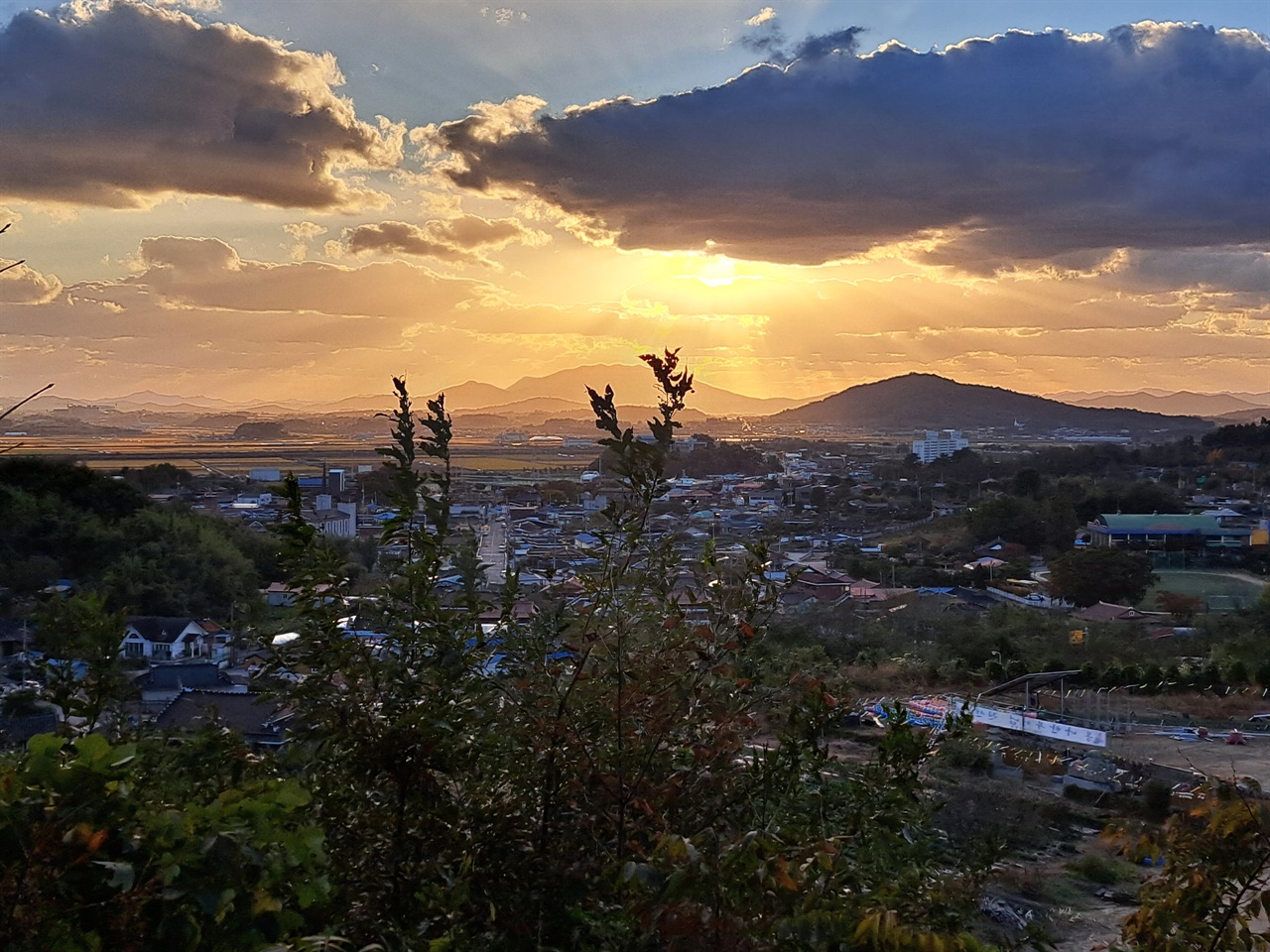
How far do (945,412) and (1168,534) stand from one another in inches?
2041

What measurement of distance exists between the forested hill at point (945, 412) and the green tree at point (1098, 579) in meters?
53.1

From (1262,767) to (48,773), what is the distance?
14317mm

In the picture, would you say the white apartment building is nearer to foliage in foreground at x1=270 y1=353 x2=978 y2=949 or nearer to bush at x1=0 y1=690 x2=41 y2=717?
bush at x1=0 y1=690 x2=41 y2=717

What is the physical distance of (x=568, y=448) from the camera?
3741cm

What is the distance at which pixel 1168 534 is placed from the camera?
1241 inches

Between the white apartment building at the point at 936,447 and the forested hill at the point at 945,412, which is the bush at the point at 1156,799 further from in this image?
the forested hill at the point at 945,412

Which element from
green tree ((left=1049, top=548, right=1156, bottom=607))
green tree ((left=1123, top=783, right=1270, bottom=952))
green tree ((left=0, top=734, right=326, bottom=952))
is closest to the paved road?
green tree ((left=0, top=734, right=326, bottom=952))

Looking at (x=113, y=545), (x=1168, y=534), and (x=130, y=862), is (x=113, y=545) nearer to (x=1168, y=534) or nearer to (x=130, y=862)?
A: (x=130, y=862)

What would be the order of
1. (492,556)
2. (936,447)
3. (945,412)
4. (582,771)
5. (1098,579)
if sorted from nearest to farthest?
1. (582,771)
2. (492,556)
3. (1098,579)
4. (936,447)
5. (945,412)

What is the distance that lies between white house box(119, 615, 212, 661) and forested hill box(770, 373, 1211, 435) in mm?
65896

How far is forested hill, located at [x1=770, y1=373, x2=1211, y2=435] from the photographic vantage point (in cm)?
8038

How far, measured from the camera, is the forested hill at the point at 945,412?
8038 centimetres

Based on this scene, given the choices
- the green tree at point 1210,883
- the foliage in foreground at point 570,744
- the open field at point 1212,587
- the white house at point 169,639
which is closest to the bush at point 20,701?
the foliage in foreground at point 570,744

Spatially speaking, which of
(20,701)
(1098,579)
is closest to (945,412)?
(1098,579)
